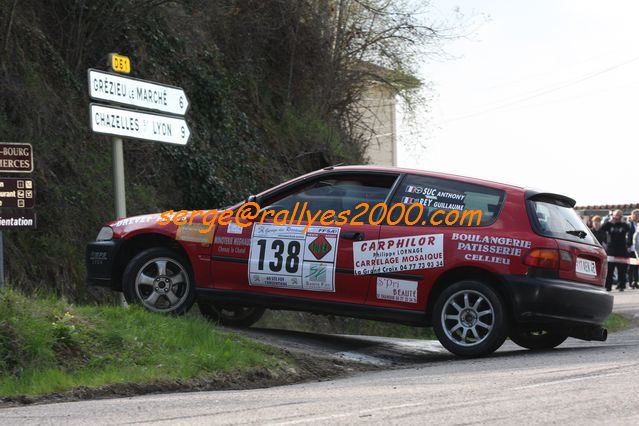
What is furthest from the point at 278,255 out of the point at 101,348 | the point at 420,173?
the point at 101,348

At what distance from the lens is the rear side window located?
1001cm

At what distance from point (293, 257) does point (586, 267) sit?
2.71 metres

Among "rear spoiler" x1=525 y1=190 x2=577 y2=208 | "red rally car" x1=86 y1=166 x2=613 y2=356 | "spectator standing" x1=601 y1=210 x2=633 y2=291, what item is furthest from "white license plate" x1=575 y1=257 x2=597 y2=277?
"spectator standing" x1=601 y1=210 x2=633 y2=291

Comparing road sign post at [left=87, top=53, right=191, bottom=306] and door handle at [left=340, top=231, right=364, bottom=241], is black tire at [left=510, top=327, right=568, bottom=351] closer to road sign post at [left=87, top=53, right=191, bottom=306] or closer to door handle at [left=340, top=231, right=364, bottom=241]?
door handle at [left=340, top=231, right=364, bottom=241]

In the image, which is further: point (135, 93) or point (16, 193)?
point (135, 93)

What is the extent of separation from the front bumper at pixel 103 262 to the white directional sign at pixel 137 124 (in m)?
1.15

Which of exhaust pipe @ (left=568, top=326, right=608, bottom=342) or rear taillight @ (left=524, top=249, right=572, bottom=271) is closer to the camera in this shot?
rear taillight @ (left=524, top=249, right=572, bottom=271)

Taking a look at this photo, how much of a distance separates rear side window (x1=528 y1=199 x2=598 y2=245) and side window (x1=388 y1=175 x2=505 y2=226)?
0.34 metres

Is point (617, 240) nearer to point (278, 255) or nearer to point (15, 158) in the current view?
point (278, 255)

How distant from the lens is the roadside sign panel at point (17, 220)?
10062mm

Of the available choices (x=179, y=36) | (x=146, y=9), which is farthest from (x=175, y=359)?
(x=179, y=36)

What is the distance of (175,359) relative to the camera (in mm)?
8953

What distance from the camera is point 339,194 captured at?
10.6m

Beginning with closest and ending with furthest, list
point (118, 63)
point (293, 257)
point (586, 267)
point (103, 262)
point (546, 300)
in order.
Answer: point (546, 300)
point (586, 267)
point (293, 257)
point (103, 262)
point (118, 63)
